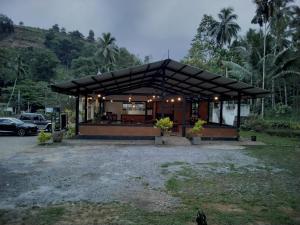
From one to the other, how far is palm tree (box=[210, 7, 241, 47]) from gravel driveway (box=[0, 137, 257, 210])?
26229mm

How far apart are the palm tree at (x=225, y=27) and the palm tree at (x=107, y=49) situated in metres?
15.6

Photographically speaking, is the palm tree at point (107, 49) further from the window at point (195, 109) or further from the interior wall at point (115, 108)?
the window at point (195, 109)

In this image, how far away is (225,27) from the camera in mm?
35469

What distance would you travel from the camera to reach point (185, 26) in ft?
194

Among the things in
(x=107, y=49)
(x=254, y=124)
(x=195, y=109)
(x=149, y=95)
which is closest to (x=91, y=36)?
(x=107, y=49)

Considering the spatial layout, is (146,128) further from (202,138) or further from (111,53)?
(111,53)

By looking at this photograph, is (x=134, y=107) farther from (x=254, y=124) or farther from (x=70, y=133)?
(x=254, y=124)

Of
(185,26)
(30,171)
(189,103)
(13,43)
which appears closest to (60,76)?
(185,26)

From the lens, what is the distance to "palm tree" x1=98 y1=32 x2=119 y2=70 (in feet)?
147

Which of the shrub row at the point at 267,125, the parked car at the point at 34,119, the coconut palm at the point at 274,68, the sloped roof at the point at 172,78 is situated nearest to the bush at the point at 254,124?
the shrub row at the point at 267,125

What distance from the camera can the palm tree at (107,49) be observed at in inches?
1762

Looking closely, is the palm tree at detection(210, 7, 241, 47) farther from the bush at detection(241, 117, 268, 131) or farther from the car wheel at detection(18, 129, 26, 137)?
the car wheel at detection(18, 129, 26, 137)

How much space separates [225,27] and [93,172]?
104ft

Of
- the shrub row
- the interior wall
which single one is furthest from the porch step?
the interior wall
